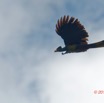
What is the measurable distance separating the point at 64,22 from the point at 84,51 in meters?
3.12

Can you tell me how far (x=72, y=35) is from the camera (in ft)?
144

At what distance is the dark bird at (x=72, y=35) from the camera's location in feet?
142

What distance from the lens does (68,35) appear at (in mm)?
44031

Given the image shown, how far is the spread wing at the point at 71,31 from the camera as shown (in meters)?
43.3

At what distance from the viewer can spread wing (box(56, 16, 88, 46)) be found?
142 feet

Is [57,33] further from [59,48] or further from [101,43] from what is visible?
[101,43]

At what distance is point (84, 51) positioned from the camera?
4316 cm

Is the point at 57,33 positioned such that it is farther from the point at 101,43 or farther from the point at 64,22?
the point at 101,43

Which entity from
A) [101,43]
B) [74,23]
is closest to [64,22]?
[74,23]

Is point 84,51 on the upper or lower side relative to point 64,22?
lower

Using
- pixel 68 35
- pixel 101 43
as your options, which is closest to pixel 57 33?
pixel 68 35

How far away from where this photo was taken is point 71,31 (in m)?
43.8

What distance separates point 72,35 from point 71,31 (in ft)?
1.26

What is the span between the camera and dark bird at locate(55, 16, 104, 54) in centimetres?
4325
